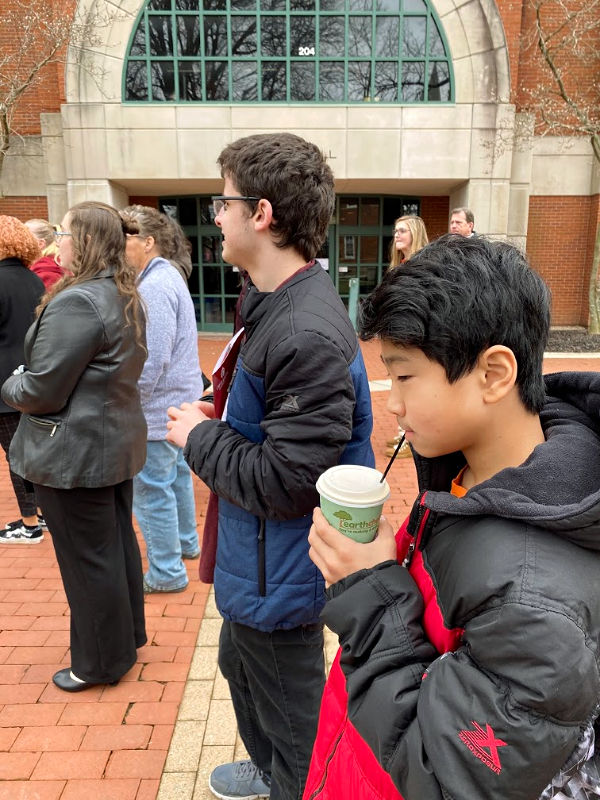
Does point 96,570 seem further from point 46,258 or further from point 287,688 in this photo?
point 46,258

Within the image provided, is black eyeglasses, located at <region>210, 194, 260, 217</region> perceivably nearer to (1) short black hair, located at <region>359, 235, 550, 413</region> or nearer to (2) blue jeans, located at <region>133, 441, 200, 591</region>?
(1) short black hair, located at <region>359, 235, 550, 413</region>

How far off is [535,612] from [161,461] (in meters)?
2.80

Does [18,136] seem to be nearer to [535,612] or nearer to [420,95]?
[420,95]

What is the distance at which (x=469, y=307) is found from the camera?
1.02 meters

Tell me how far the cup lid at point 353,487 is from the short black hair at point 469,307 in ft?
0.92

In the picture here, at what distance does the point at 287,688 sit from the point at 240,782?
2.47 ft

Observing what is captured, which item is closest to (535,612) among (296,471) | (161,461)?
(296,471)

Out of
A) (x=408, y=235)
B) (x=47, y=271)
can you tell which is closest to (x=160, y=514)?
(x=47, y=271)

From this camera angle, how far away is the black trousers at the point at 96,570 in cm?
259

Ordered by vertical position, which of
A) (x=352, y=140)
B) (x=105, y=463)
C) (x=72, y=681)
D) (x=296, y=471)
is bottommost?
(x=72, y=681)

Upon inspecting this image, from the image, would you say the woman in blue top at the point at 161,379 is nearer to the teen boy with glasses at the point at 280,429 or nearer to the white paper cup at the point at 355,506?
the teen boy with glasses at the point at 280,429

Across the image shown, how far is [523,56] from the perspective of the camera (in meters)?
14.2

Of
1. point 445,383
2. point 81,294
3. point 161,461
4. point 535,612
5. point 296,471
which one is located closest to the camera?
point 535,612

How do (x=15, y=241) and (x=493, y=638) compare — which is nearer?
(x=493, y=638)
